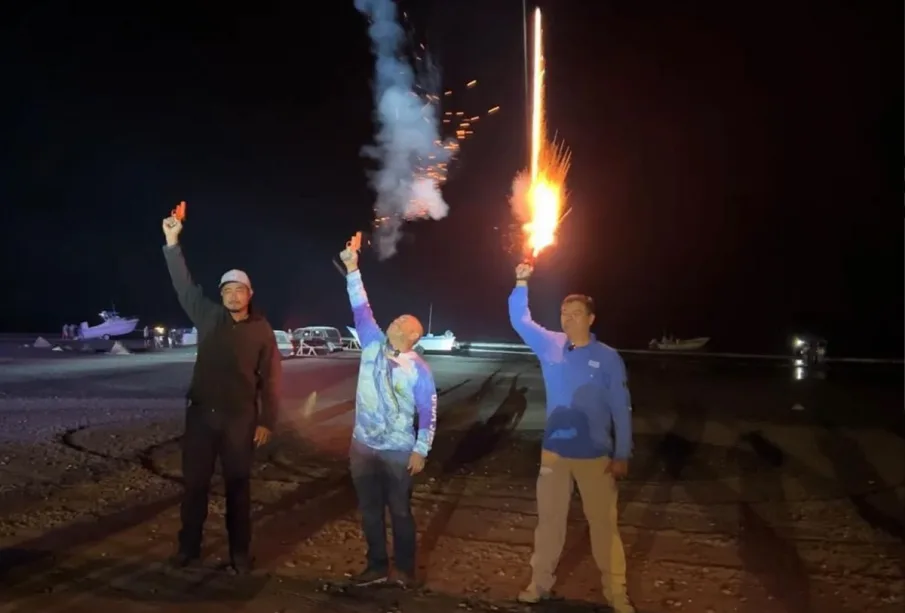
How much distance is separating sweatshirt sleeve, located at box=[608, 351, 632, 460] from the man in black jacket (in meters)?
2.51

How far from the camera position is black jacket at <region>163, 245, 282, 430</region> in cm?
583

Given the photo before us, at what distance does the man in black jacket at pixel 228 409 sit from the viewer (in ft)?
19.1

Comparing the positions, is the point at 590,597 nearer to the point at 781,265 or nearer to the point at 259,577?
the point at 259,577

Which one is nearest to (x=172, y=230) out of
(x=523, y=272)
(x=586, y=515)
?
(x=523, y=272)

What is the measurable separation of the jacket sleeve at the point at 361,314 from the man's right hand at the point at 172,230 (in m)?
1.34

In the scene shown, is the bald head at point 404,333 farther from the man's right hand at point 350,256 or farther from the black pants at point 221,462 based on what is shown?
the black pants at point 221,462

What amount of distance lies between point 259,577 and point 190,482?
85 centimetres

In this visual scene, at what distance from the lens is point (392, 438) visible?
18.5 feet

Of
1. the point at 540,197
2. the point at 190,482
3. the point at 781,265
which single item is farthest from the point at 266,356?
the point at 781,265

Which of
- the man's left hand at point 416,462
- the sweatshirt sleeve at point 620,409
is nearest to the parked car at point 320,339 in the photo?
the man's left hand at point 416,462

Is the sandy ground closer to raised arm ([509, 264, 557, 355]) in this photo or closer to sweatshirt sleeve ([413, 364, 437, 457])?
sweatshirt sleeve ([413, 364, 437, 457])

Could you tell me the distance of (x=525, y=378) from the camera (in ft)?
90.2

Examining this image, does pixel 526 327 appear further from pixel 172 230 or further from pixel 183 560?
pixel 183 560

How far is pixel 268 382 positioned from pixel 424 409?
1.23 m
